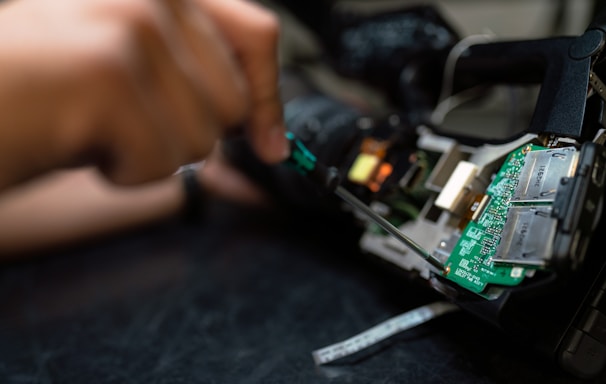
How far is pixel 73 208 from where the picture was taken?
39.0 inches

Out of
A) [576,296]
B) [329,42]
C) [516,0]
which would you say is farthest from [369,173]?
[516,0]

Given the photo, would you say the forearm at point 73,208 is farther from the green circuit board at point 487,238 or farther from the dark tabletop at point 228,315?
the green circuit board at point 487,238

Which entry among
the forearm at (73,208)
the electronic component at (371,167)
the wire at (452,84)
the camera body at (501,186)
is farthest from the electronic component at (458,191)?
the forearm at (73,208)

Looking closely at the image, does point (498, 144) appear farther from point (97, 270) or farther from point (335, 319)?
point (97, 270)

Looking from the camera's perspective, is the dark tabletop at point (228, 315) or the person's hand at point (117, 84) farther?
the dark tabletop at point (228, 315)

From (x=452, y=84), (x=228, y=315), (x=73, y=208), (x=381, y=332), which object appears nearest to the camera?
(x=381, y=332)

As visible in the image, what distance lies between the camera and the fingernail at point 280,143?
640mm

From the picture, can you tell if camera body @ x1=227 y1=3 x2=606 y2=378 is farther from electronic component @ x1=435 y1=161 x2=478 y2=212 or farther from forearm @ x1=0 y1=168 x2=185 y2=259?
forearm @ x1=0 y1=168 x2=185 y2=259

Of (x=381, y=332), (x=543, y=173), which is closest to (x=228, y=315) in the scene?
(x=381, y=332)

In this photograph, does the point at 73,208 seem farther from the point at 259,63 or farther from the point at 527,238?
the point at 527,238

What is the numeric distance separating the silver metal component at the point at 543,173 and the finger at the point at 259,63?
0.91 ft

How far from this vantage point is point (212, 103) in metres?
0.59

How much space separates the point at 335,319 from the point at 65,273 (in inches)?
19.4

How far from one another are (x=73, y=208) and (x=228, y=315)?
0.46 meters
